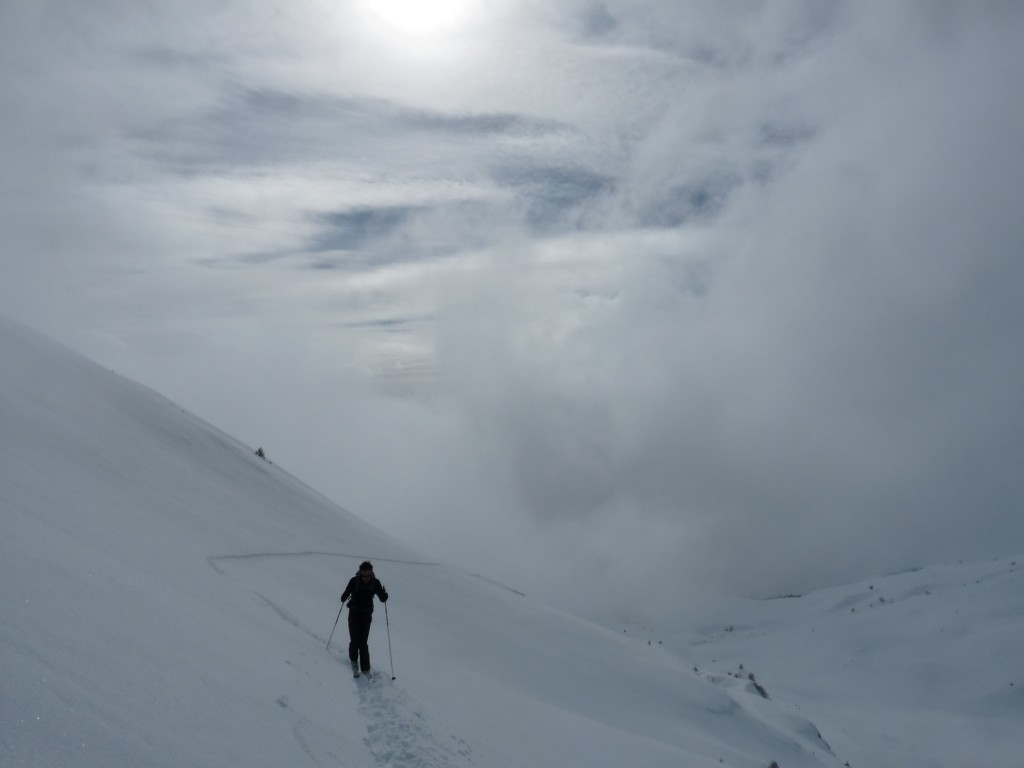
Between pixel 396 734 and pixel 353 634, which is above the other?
pixel 353 634

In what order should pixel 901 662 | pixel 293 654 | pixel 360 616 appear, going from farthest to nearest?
pixel 901 662, pixel 360 616, pixel 293 654

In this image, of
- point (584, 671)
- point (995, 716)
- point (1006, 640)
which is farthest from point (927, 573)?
point (584, 671)

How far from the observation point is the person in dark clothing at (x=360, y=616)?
32.2 ft

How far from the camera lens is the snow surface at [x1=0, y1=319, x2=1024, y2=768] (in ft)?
17.7

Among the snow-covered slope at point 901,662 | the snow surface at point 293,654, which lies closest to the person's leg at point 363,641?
the snow surface at point 293,654

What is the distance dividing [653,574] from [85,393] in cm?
10060

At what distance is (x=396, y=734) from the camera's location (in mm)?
8039

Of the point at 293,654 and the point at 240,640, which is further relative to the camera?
the point at 293,654

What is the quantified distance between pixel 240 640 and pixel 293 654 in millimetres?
1019

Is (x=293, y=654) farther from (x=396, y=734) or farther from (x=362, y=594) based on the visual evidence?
(x=396, y=734)

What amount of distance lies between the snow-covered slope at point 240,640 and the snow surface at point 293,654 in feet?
0.13

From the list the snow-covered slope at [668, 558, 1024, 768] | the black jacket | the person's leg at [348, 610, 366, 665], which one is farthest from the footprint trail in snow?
the snow-covered slope at [668, 558, 1024, 768]

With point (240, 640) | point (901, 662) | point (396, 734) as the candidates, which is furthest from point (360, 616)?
point (901, 662)

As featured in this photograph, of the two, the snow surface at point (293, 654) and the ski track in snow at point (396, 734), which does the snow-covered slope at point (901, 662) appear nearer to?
the snow surface at point (293, 654)
